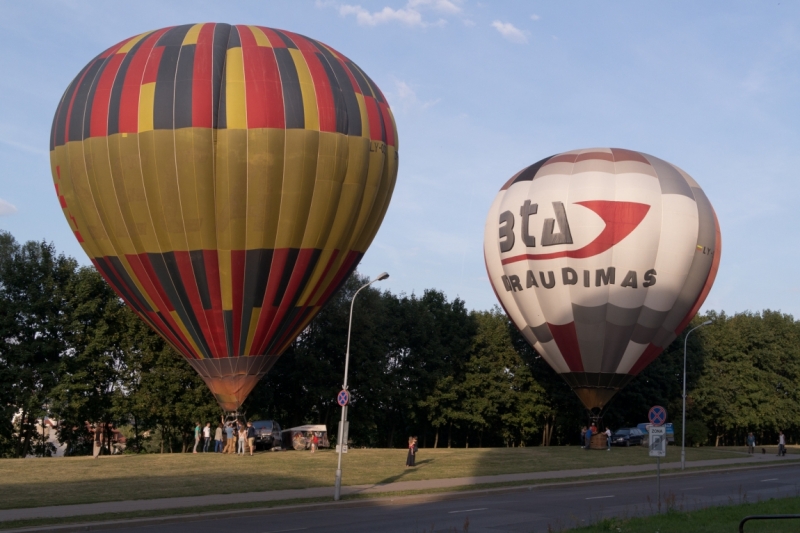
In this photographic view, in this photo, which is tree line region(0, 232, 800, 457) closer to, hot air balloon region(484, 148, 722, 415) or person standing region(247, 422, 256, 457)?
person standing region(247, 422, 256, 457)

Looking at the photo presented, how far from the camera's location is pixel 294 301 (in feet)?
123

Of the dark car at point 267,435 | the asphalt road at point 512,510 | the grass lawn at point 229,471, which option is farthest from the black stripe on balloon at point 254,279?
the asphalt road at point 512,510

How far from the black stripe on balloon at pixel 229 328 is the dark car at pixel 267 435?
9.13 m

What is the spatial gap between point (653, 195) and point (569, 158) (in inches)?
211

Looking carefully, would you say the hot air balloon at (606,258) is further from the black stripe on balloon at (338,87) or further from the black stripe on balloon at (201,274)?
the black stripe on balloon at (201,274)

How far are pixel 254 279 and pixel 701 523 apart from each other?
2264 cm

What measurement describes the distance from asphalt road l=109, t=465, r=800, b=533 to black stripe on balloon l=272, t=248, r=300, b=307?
42.1ft

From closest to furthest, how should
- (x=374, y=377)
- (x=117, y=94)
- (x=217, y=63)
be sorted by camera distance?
1. (x=117, y=94)
2. (x=217, y=63)
3. (x=374, y=377)

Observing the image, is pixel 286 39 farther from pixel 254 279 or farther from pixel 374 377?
pixel 374 377

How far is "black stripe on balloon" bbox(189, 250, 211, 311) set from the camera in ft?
116

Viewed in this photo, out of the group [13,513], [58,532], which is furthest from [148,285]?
[58,532]

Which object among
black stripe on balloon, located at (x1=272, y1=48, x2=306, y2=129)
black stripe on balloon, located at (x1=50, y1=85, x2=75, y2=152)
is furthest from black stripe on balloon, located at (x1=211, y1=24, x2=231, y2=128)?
black stripe on balloon, located at (x1=50, y1=85, x2=75, y2=152)

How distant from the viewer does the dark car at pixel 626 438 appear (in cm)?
5781

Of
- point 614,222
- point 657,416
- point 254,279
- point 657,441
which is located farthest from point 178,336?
point 614,222
